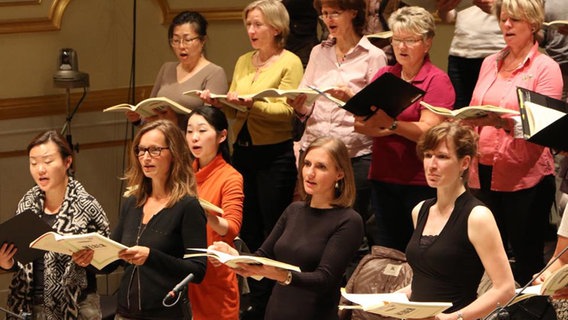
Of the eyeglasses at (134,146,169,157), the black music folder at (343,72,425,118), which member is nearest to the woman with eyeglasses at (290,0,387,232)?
the black music folder at (343,72,425,118)

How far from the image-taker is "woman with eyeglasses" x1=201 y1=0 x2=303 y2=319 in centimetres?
584

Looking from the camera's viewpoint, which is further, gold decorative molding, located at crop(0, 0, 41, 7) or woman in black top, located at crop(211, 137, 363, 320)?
gold decorative molding, located at crop(0, 0, 41, 7)

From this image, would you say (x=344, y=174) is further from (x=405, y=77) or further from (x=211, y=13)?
(x=211, y=13)

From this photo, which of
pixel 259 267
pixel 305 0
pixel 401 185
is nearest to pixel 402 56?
pixel 401 185

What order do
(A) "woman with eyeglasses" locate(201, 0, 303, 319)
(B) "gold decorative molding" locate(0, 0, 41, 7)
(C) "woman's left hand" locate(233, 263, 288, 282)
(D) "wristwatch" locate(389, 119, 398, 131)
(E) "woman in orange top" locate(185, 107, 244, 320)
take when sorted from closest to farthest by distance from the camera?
(C) "woman's left hand" locate(233, 263, 288, 282)
(E) "woman in orange top" locate(185, 107, 244, 320)
(D) "wristwatch" locate(389, 119, 398, 131)
(A) "woman with eyeglasses" locate(201, 0, 303, 319)
(B) "gold decorative molding" locate(0, 0, 41, 7)

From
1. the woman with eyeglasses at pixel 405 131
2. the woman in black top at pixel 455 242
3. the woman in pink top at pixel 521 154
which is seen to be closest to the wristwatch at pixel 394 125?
the woman with eyeglasses at pixel 405 131

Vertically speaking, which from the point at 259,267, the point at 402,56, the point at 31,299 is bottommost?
the point at 31,299

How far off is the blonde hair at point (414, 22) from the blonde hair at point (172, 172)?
1289mm

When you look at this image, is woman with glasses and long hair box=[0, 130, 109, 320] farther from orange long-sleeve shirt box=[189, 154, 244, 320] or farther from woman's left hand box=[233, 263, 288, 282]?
woman's left hand box=[233, 263, 288, 282]

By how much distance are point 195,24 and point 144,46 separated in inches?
43.6

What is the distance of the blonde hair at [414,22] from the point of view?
210 inches

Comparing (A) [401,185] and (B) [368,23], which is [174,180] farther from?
(B) [368,23]

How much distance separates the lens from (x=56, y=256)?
4.87m

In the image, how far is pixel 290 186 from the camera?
5.91 metres
